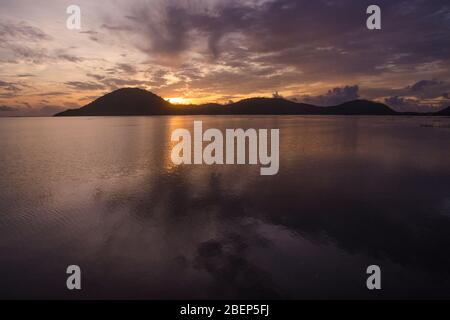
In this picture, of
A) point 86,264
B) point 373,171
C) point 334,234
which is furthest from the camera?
point 373,171

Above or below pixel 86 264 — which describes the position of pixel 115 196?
above

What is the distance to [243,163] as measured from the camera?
40125 mm

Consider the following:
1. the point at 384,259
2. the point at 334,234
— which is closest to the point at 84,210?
the point at 334,234

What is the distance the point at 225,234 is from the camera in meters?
18.2

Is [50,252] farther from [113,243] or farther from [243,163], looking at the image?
[243,163]

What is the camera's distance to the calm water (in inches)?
515

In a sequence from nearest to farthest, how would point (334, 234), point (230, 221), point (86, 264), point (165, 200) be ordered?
point (86, 264) < point (334, 234) < point (230, 221) < point (165, 200)

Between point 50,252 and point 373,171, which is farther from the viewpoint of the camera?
point 373,171

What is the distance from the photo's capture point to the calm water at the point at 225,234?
42.9ft

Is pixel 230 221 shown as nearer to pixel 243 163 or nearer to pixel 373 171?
pixel 243 163

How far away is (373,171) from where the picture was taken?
1420 inches

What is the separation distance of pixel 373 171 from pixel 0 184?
143 ft
